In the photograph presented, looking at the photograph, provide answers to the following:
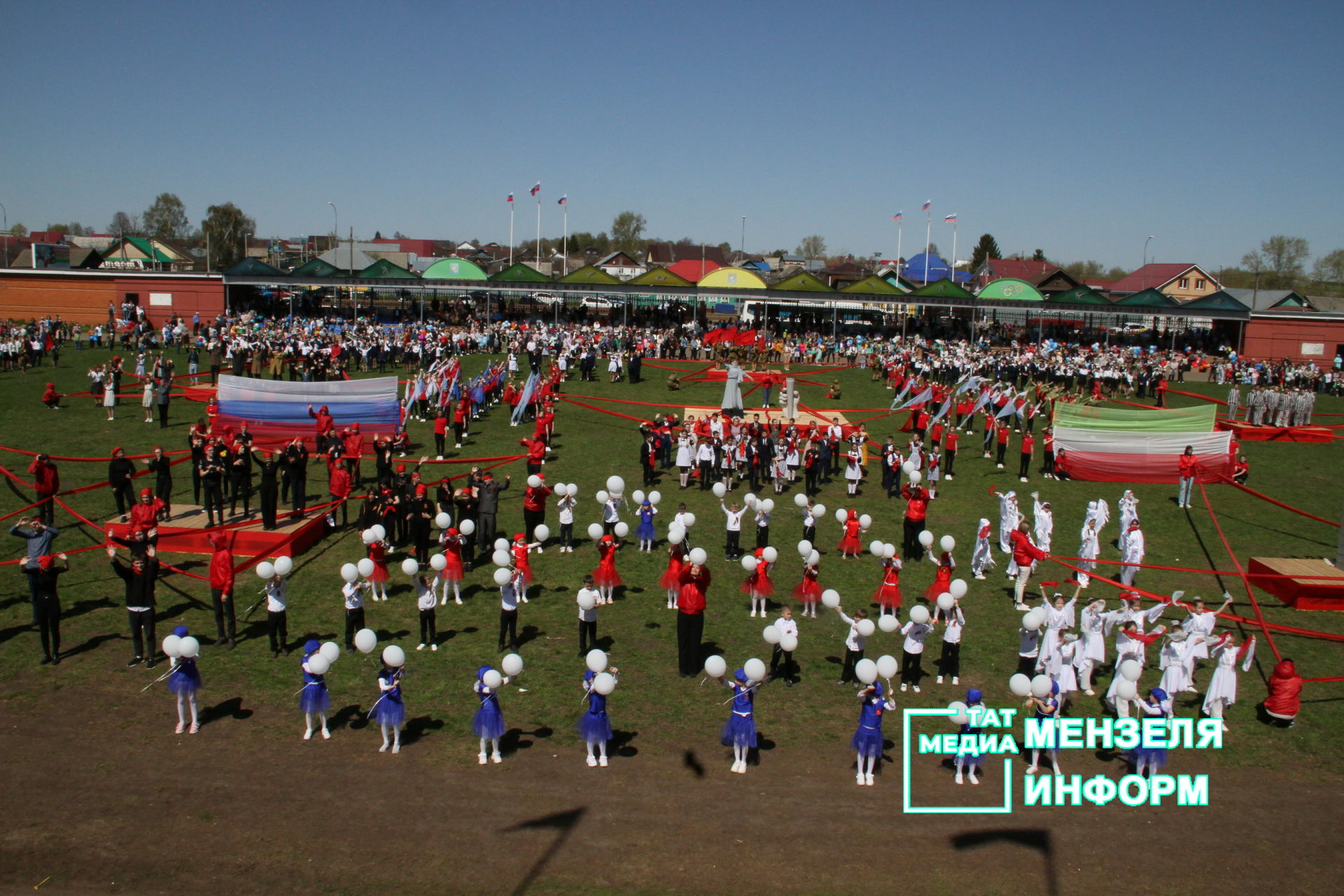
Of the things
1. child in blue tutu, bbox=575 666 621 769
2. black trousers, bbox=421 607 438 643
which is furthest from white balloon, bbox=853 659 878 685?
black trousers, bbox=421 607 438 643

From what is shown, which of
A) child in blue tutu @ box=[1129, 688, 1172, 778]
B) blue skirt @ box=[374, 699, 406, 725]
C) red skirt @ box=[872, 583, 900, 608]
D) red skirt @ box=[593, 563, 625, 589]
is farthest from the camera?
red skirt @ box=[593, 563, 625, 589]

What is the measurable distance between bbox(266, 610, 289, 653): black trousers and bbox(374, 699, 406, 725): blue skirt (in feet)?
10.3

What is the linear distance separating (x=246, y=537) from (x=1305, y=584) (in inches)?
688

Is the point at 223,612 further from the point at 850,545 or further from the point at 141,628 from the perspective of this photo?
the point at 850,545

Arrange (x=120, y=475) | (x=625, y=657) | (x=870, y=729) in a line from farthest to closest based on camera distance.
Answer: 1. (x=120, y=475)
2. (x=625, y=657)
3. (x=870, y=729)

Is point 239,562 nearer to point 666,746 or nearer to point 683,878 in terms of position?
point 666,746

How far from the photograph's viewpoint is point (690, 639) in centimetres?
1136

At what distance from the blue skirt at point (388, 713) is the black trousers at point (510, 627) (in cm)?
262

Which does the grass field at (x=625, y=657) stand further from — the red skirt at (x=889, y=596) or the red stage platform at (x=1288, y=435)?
the red stage platform at (x=1288, y=435)

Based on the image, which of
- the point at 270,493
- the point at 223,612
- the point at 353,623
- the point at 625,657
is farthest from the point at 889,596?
the point at 270,493

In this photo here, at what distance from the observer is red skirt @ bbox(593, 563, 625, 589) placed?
13.5 metres

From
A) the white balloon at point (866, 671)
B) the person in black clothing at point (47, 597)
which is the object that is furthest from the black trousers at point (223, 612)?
the white balloon at point (866, 671)

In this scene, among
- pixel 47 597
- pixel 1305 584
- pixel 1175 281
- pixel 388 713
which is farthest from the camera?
pixel 1175 281

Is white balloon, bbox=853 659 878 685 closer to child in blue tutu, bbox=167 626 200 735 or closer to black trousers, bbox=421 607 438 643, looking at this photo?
black trousers, bbox=421 607 438 643
